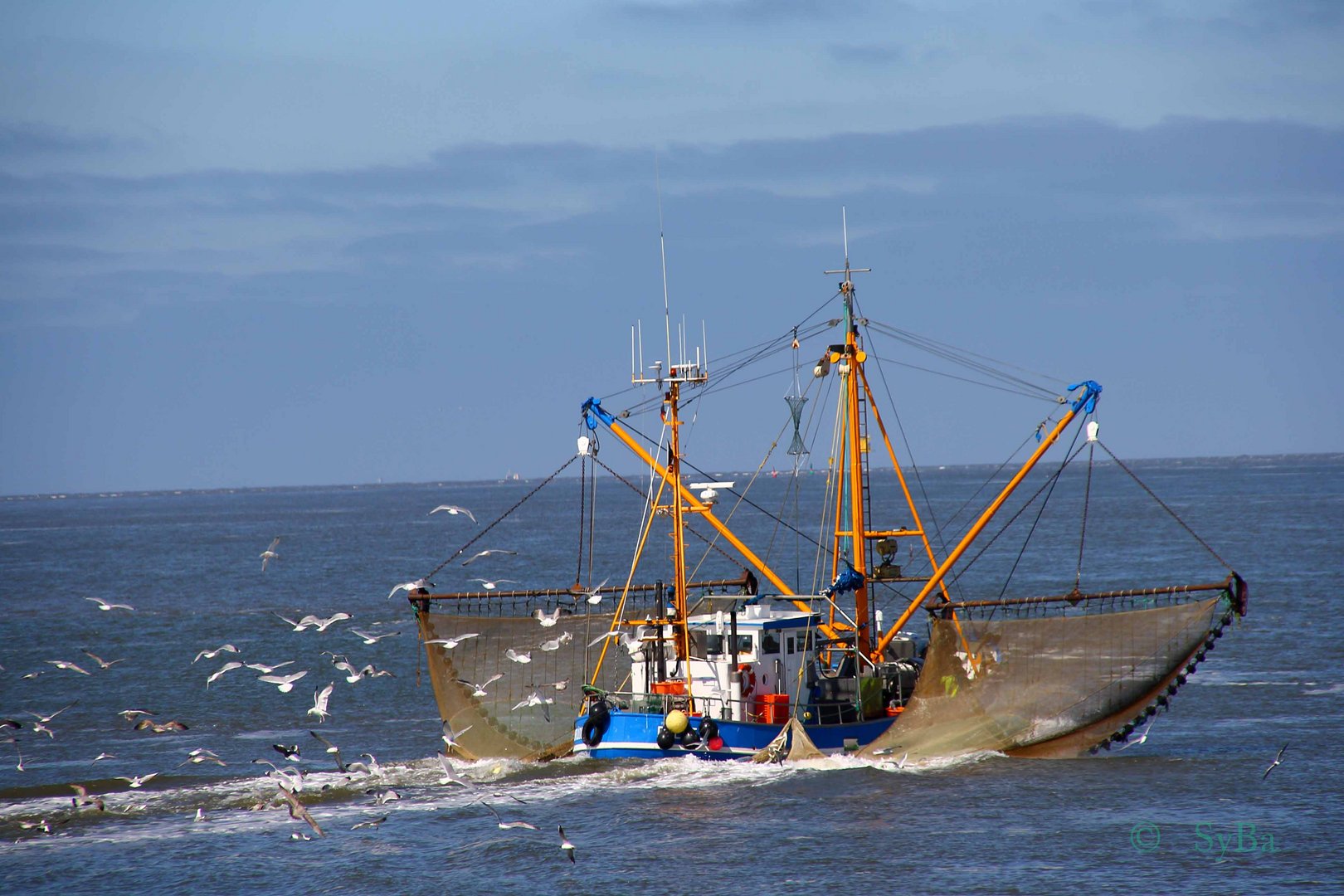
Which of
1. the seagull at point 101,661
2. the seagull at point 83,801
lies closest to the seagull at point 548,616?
the seagull at point 101,661

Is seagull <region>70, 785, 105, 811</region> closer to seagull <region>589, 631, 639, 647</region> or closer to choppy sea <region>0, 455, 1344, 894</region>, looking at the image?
choppy sea <region>0, 455, 1344, 894</region>

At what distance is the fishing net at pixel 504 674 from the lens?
33.7 m

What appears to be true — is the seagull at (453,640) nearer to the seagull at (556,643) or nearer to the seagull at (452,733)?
the seagull at (556,643)

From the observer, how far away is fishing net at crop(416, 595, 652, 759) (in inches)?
1325

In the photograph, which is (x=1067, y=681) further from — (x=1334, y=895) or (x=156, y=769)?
(x=156, y=769)

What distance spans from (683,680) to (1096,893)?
1120cm

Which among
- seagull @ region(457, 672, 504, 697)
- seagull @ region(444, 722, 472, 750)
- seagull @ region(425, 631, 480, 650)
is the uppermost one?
seagull @ region(425, 631, 480, 650)

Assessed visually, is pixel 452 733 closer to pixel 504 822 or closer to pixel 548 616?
pixel 548 616

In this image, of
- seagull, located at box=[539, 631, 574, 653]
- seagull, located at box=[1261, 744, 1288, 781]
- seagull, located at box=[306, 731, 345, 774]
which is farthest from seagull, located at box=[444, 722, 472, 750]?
seagull, located at box=[1261, 744, 1288, 781]

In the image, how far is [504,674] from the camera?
3391 centimetres

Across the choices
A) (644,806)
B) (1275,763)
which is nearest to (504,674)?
(644,806)

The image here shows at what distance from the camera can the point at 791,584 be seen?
83.3 metres

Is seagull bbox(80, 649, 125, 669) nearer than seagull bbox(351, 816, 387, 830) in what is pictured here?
No

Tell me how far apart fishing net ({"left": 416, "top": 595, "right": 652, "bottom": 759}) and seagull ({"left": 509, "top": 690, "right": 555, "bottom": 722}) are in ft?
0.13
